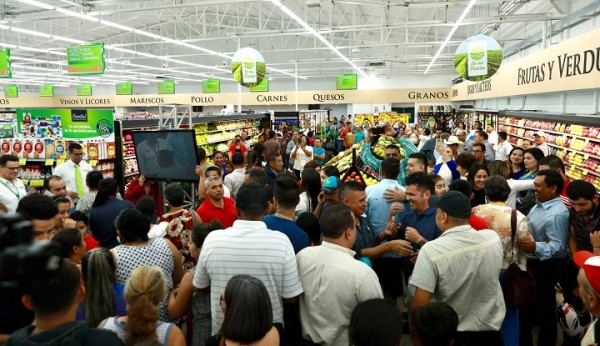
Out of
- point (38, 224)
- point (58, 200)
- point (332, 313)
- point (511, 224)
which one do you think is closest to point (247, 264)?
point (332, 313)

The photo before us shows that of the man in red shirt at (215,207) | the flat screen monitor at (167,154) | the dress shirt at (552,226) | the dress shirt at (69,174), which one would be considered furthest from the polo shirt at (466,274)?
the dress shirt at (69,174)

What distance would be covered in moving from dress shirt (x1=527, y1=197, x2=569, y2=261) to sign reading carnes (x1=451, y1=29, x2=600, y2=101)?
4.53m

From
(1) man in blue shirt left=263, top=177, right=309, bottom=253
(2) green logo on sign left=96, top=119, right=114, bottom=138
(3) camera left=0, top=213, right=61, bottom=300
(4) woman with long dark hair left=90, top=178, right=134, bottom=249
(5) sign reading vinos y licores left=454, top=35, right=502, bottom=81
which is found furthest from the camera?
(5) sign reading vinos y licores left=454, top=35, right=502, bottom=81

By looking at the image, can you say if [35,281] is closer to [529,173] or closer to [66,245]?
[66,245]

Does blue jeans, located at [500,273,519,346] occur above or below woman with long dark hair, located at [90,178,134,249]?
below

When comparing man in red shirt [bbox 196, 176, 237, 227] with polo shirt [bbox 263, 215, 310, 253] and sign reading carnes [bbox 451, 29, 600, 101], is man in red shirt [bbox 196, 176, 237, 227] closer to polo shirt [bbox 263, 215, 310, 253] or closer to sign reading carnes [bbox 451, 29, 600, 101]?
polo shirt [bbox 263, 215, 310, 253]

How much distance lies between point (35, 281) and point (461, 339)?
7.57 feet

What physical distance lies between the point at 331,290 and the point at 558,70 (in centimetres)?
871

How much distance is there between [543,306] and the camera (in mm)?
3764

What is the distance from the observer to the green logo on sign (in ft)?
23.1

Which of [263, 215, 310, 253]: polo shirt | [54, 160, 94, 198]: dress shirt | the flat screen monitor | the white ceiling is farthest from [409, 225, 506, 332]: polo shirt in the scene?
the white ceiling

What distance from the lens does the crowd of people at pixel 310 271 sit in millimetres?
1984

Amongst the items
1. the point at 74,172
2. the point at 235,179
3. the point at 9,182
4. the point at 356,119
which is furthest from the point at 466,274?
the point at 356,119

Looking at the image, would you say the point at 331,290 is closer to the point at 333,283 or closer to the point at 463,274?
the point at 333,283
